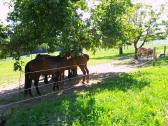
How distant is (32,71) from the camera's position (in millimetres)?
17250

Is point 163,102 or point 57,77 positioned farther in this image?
point 57,77

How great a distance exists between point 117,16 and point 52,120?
911 centimetres

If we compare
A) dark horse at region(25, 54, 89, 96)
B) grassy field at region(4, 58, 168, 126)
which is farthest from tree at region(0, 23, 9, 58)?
grassy field at region(4, 58, 168, 126)

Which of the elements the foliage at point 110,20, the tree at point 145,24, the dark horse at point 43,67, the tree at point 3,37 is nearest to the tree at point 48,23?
the tree at point 3,37

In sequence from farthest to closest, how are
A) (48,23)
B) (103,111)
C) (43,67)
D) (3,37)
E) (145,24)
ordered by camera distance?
(145,24)
(3,37)
(43,67)
(48,23)
(103,111)

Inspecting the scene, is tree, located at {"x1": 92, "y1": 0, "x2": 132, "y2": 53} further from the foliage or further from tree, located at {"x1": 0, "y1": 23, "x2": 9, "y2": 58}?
tree, located at {"x1": 0, "y1": 23, "x2": 9, "y2": 58}

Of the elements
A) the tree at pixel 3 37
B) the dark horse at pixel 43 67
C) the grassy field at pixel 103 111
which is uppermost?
the tree at pixel 3 37

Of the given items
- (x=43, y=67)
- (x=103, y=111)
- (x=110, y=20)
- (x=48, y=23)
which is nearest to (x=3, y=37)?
(x=43, y=67)

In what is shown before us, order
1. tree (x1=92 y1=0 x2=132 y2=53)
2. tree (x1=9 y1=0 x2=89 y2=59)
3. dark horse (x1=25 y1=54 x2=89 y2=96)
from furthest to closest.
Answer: tree (x1=92 y1=0 x2=132 y2=53) < dark horse (x1=25 y1=54 x2=89 y2=96) < tree (x1=9 y1=0 x2=89 y2=59)

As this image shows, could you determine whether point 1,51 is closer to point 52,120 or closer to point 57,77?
point 57,77

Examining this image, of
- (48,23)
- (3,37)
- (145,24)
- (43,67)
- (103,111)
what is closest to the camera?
(103,111)

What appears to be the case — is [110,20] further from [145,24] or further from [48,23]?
[145,24]

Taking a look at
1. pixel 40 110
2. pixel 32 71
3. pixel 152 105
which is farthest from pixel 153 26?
pixel 40 110

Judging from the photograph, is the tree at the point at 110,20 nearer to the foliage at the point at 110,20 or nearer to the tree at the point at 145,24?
the foliage at the point at 110,20
